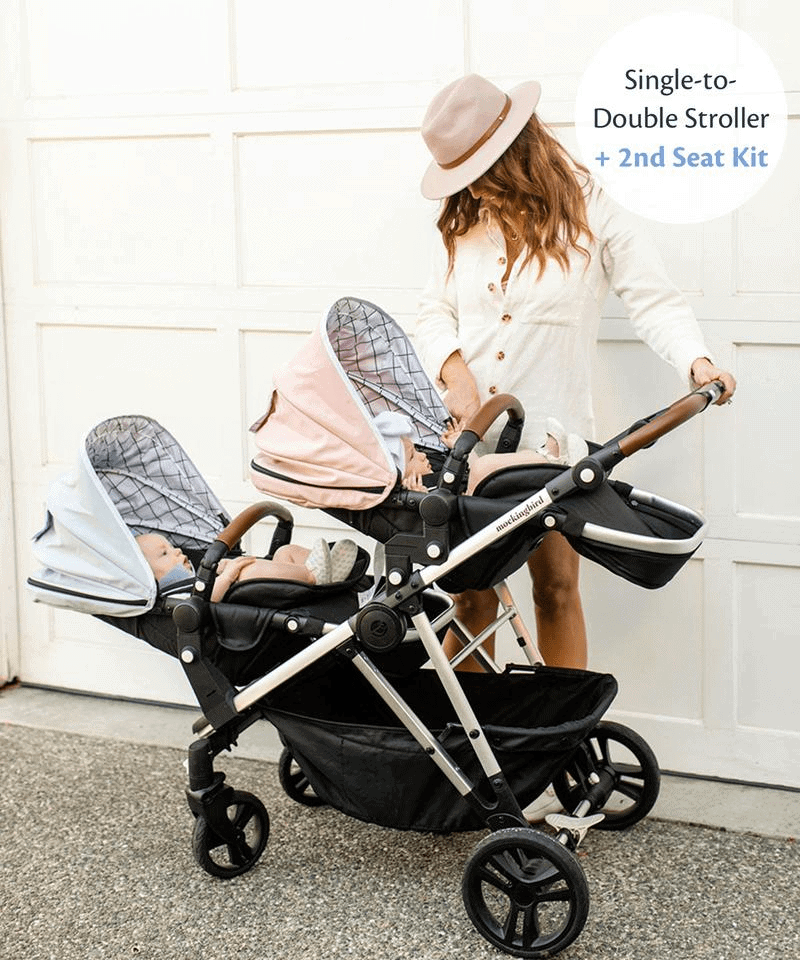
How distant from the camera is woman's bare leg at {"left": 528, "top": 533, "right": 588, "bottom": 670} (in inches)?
117

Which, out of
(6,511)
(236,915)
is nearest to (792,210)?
(236,915)

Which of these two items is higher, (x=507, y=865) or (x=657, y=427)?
(x=657, y=427)

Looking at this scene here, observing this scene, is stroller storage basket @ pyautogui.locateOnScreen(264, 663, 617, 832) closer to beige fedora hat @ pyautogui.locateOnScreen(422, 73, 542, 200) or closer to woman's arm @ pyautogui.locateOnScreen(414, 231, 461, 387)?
woman's arm @ pyautogui.locateOnScreen(414, 231, 461, 387)

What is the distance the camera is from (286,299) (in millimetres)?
3408

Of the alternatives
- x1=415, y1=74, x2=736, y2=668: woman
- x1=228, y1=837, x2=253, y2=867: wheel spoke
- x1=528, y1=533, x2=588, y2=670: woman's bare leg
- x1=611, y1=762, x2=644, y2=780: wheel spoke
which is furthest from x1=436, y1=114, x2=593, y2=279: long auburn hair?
x1=228, y1=837, x2=253, y2=867: wheel spoke

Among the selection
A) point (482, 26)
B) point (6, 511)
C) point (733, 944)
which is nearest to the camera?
point (733, 944)

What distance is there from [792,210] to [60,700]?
2308 mm

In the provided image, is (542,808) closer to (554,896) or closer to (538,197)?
(554,896)

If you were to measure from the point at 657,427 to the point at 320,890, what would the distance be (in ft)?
3.72

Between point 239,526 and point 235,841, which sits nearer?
point 239,526

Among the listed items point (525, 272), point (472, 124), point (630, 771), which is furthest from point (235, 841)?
point (472, 124)

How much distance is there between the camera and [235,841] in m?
2.73

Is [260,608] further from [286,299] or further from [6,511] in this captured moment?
[6,511]

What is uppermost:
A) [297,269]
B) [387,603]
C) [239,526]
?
[297,269]
